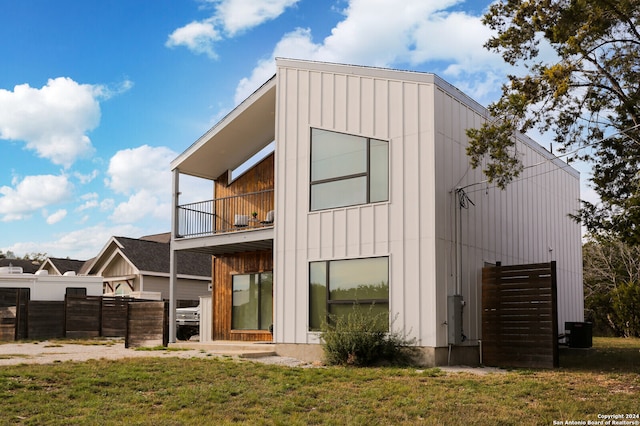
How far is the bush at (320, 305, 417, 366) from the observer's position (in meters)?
13.2

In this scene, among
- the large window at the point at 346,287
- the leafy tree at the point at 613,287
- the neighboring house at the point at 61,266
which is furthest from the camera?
the neighboring house at the point at 61,266

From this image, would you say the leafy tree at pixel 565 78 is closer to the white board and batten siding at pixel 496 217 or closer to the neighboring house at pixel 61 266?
the white board and batten siding at pixel 496 217

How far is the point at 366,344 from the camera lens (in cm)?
1323

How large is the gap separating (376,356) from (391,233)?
2562 millimetres

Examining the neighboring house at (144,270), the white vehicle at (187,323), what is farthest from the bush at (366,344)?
the neighboring house at (144,270)

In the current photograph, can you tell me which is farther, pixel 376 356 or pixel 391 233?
pixel 391 233

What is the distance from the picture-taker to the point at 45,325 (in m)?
23.4

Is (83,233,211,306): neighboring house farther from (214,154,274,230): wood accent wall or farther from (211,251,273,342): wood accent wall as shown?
(214,154,274,230): wood accent wall

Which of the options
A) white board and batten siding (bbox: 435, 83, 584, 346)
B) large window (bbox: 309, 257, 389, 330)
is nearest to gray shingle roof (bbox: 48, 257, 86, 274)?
large window (bbox: 309, 257, 389, 330)

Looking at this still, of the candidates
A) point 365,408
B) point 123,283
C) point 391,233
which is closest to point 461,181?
point 391,233

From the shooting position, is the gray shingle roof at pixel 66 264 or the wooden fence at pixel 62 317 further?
the gray shingle roof at pixel 66 264

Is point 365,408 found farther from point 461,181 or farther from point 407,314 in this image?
point 461,181

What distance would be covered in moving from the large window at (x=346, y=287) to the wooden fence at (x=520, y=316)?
232 centimetres

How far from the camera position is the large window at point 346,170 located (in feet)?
48.4
